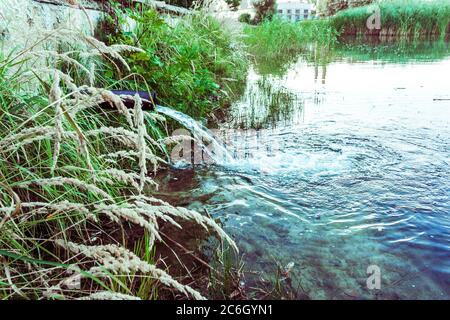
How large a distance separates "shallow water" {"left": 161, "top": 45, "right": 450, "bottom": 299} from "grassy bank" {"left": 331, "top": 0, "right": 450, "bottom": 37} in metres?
9.87

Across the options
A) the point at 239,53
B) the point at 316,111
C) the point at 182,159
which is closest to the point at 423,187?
the point at 182,159

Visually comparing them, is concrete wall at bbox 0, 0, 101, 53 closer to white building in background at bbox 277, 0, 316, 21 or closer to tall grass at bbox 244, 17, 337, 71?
tall grass at bbox 244, 17, 337, 71

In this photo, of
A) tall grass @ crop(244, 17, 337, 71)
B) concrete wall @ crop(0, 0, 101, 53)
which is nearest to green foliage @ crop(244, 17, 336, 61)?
A: tall grass @ crop(244, 17, 337, 71)

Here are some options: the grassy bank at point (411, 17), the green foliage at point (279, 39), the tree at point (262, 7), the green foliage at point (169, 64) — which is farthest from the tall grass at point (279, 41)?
the tree at point (262, 7)

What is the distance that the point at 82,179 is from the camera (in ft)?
5.85

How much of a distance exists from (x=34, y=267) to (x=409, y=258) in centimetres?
160

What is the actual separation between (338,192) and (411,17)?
522 inches

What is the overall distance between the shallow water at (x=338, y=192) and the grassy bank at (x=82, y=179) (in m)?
0.37

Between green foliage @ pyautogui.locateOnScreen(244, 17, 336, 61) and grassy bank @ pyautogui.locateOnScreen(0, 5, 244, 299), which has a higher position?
green foliage @ pyautogui.locateOnScreen(244, 17, 336, 61)

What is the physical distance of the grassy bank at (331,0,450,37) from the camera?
12.2 meters

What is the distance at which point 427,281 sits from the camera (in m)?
1.45

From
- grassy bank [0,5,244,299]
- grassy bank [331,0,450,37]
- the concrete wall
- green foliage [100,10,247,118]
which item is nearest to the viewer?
grassy bank [0,5,244,299]

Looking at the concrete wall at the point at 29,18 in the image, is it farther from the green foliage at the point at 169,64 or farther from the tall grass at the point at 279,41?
the tall grass at the point at 279,41

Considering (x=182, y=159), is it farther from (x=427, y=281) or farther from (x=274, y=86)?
(x=274, y=86)
